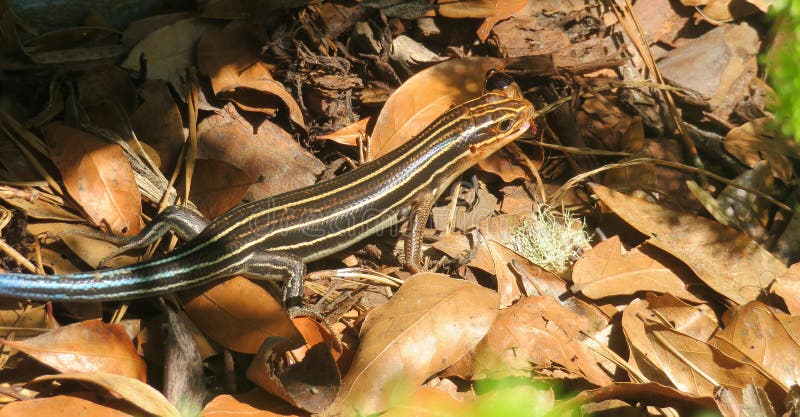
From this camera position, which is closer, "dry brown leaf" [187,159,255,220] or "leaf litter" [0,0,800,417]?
"leaf litter" [0,0,800,417]

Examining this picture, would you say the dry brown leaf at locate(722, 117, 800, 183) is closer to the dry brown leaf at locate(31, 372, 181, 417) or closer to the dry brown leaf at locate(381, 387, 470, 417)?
the dry brown leaf at locate(381, 387, 470, 417)

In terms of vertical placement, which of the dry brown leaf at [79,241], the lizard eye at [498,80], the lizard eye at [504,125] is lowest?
the dry brown leaf at [79,241]

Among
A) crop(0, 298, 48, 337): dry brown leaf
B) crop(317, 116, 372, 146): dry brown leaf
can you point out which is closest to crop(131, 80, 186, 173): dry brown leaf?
crop(317, 116, 372, 146): dry brown leaf

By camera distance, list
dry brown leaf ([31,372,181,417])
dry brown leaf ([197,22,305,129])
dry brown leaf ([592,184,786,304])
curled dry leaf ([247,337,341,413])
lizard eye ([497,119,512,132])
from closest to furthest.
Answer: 1. dry brown leaf ([31,372,181,417])
2. curled dry leaf ([247,337,341,413])
3. dry brown leaf ([592,184,786,304])
4. dry brown leaf ([197,22,305,129])
5. lizard eye ([497,119,512,132])

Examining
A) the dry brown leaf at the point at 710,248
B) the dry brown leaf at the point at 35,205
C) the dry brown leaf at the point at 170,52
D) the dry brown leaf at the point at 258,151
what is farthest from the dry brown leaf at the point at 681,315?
the dry brown leaf at the point at 35,205

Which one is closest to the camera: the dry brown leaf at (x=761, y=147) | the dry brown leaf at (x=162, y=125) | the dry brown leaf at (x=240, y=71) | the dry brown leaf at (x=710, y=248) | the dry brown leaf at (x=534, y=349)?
the dry brown leaf at (x=534, y=349)

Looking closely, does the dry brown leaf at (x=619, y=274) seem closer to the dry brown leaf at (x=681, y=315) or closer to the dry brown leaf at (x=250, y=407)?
the dry brown leaf at (x=681, y=315)

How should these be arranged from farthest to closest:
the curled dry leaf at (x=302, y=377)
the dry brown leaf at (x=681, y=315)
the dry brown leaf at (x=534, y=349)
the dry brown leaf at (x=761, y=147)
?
the dry brown leaf at (x=761, y=147), the dry brown leaf at (x=681, y=315), the dry brown leaf at (x=534, y=349), the curled dry leaf at (x=302, y=377)

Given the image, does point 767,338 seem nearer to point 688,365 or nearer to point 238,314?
point 688,365
